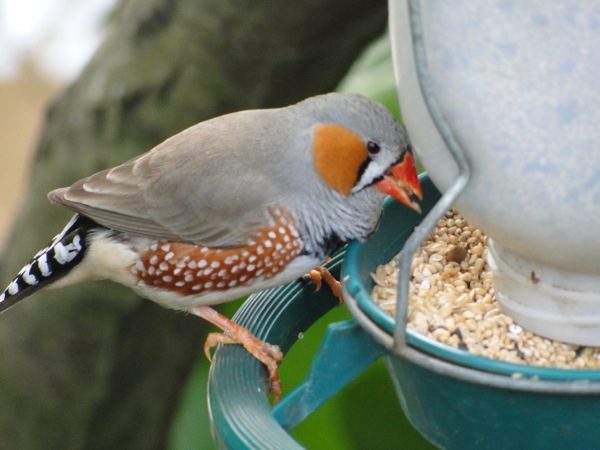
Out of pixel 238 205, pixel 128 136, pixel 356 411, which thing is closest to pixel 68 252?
pixel 238 205

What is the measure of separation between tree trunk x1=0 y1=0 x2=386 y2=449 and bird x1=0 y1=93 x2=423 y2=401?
1392 millimetres

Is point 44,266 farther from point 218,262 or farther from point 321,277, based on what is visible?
point 321,277

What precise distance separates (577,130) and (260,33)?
8.71ft

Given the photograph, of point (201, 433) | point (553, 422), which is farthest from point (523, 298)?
point (201, 433)

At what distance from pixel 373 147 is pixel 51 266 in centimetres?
112

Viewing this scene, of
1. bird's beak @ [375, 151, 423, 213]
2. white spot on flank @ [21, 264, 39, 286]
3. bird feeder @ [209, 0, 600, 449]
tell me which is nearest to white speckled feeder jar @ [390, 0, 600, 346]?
bird feeder @ [209, 0, 600, 449]

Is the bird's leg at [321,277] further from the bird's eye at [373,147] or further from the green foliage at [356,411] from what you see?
the green foliage at [356,411]

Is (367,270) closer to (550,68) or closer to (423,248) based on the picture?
(423,248)

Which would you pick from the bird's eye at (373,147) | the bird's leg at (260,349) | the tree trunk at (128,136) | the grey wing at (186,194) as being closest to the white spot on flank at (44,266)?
the grey wing at (186,194)

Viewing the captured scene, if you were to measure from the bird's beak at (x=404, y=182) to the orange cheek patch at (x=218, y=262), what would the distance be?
324 mm

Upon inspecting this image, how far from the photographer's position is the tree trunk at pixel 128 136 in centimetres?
434

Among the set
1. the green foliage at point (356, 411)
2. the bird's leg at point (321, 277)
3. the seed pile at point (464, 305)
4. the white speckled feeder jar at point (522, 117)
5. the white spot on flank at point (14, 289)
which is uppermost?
the white speckled feeder jar at point (522, 117)

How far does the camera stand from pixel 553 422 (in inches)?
77.9

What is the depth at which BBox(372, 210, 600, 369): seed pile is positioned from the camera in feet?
6.98
